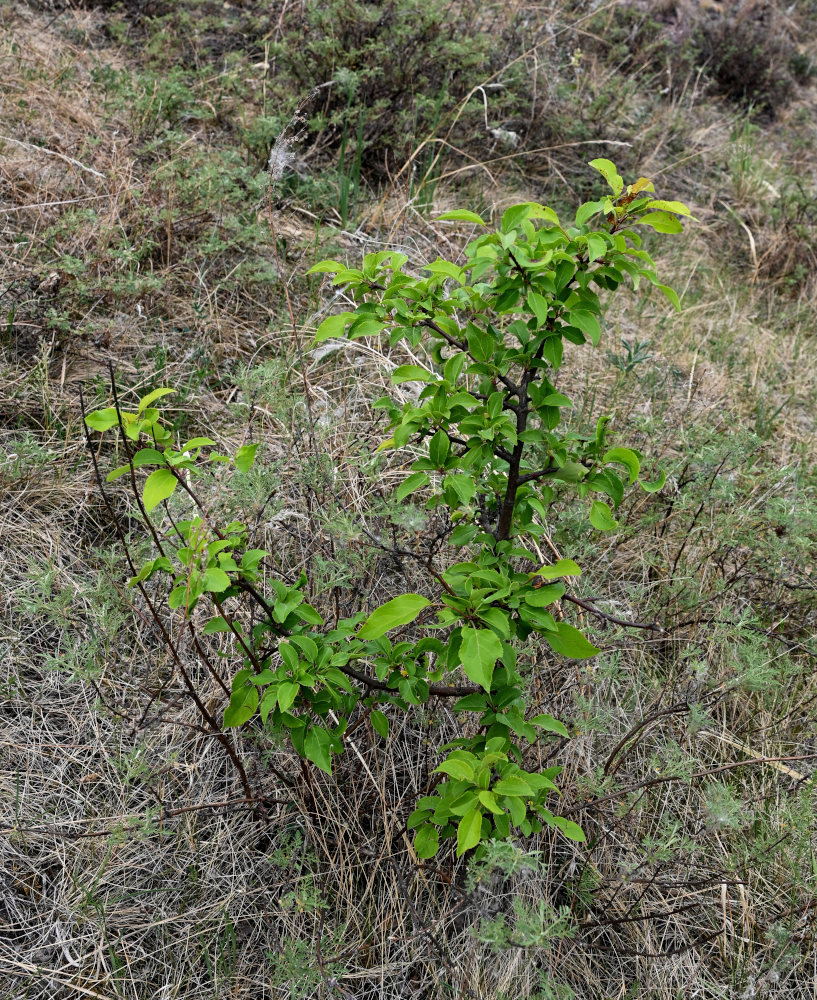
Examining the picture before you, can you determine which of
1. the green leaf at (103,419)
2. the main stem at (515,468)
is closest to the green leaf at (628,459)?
the main stem at (515,468)

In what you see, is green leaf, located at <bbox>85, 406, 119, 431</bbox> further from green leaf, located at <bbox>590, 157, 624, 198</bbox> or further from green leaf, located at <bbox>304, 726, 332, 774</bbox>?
green leaf, located at <bbox>590, 157, 624, 198</bbox>

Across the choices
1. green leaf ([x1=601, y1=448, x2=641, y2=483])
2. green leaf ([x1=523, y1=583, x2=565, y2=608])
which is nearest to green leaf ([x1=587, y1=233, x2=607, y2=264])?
green leaf ([x1=601, y1=448, x2=641, y2=483])

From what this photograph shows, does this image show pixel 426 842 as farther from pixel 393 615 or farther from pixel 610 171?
pixel 610 171

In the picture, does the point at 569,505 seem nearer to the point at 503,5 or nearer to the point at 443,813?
the point at 443,813

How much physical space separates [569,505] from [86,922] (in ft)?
5.70

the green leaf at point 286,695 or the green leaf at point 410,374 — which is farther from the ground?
the green leaf at point 410,374

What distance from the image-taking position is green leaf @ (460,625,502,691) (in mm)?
1267

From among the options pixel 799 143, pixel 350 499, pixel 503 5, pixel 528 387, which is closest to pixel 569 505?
pixel 350 499

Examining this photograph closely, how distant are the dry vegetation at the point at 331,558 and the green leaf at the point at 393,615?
18.7 inches

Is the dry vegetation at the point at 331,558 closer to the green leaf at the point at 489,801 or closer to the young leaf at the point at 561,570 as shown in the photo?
the green leaf at the point at 489,801

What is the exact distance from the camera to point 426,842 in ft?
5.26

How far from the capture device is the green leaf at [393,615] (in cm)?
131

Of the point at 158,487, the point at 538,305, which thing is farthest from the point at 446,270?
the point at 158,487

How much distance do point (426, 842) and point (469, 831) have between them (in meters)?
0.30
